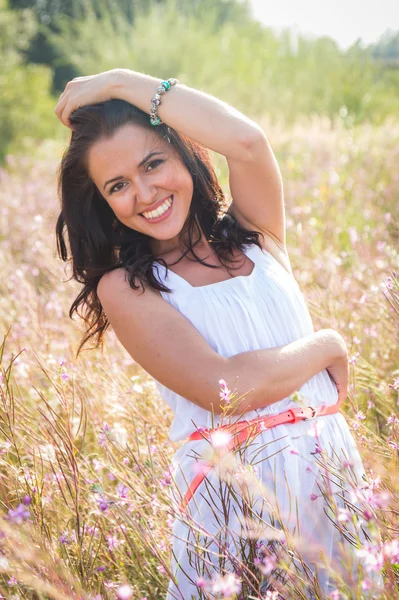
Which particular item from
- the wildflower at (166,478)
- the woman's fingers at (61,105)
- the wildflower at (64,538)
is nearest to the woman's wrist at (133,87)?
the woman's fingers at (61,105)

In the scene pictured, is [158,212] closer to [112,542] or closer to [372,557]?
[112,542]

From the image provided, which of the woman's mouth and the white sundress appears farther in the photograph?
the woman's mouth

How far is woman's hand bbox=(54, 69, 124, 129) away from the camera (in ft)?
6.89

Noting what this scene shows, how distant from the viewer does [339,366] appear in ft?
6.54

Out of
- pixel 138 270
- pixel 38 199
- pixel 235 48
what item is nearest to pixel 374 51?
pixel 235 48

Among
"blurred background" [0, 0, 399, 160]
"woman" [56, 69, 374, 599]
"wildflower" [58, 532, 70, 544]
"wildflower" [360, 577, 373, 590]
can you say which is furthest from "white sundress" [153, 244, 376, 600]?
"blurred background" [0, 0, 399, 160]

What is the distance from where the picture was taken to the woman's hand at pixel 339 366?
1954mm

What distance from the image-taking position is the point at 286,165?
718 cm

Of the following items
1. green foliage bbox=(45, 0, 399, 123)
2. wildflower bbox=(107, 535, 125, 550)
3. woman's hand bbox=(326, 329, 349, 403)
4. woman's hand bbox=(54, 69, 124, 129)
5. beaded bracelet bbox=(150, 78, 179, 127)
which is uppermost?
green foliage bbox=(45, 0, 399, 123)

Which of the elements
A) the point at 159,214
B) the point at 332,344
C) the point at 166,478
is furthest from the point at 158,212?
the point at 166,478

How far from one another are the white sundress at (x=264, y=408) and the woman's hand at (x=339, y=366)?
0.8 inches

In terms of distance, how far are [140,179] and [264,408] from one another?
78 cm

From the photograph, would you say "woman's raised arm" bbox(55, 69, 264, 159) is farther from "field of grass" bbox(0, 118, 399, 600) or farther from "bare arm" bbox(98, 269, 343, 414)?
"field of grass" bbox(0, 118, 399, 600)

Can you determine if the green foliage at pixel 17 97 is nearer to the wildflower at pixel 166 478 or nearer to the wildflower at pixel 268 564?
the wildflower at pixel 166 478
